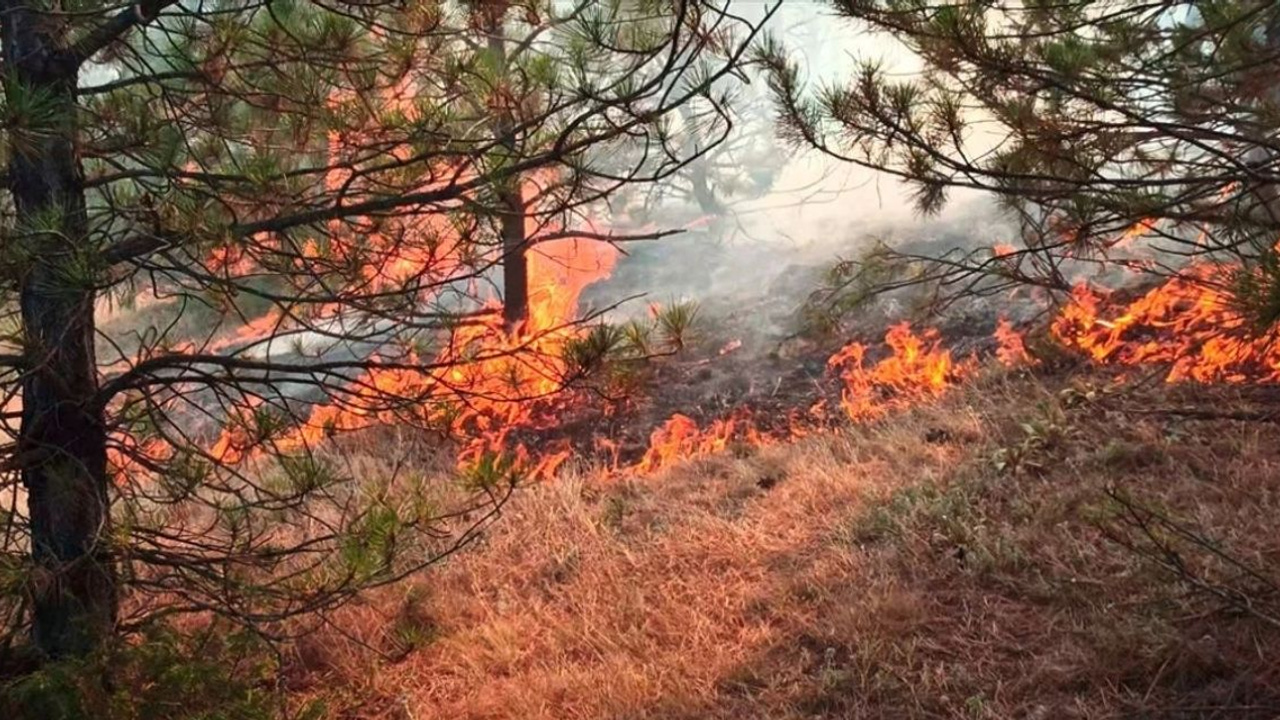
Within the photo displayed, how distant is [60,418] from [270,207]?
102cm

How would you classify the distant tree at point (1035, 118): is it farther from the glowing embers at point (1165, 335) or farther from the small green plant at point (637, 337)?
the glowing embers at point (1165, 335)

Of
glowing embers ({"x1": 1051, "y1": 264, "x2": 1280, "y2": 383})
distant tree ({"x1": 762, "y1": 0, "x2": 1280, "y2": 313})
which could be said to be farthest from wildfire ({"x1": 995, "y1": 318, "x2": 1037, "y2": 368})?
distant tree ({"x1": 762, "y1": 0, "x2": 1280, "y2": 313})

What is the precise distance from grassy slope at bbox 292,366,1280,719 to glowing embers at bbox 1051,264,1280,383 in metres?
0.37

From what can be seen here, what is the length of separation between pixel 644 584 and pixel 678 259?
10939mm

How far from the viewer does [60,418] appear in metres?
2.95

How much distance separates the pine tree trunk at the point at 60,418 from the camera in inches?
108

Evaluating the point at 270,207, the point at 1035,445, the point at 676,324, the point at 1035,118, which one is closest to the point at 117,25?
the point at 270,207

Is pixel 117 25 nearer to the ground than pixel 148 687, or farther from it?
farther from it

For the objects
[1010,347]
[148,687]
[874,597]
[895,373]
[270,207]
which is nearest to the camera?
[148,687]

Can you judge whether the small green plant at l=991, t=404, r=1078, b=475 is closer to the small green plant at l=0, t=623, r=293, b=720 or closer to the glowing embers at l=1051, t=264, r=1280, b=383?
the glowing embers at l=1051, t=264, r=1280, b=383

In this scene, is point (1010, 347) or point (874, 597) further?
point (1010, 347)

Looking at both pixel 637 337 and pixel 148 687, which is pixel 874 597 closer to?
pixel 637 337

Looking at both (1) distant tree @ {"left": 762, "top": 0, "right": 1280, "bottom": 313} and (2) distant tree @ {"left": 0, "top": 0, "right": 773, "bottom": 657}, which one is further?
(1) distant tree @ {"left": 762, "top": 0, "right": 1280, "bottom": 313}

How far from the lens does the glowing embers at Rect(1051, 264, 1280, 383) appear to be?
552 cm
